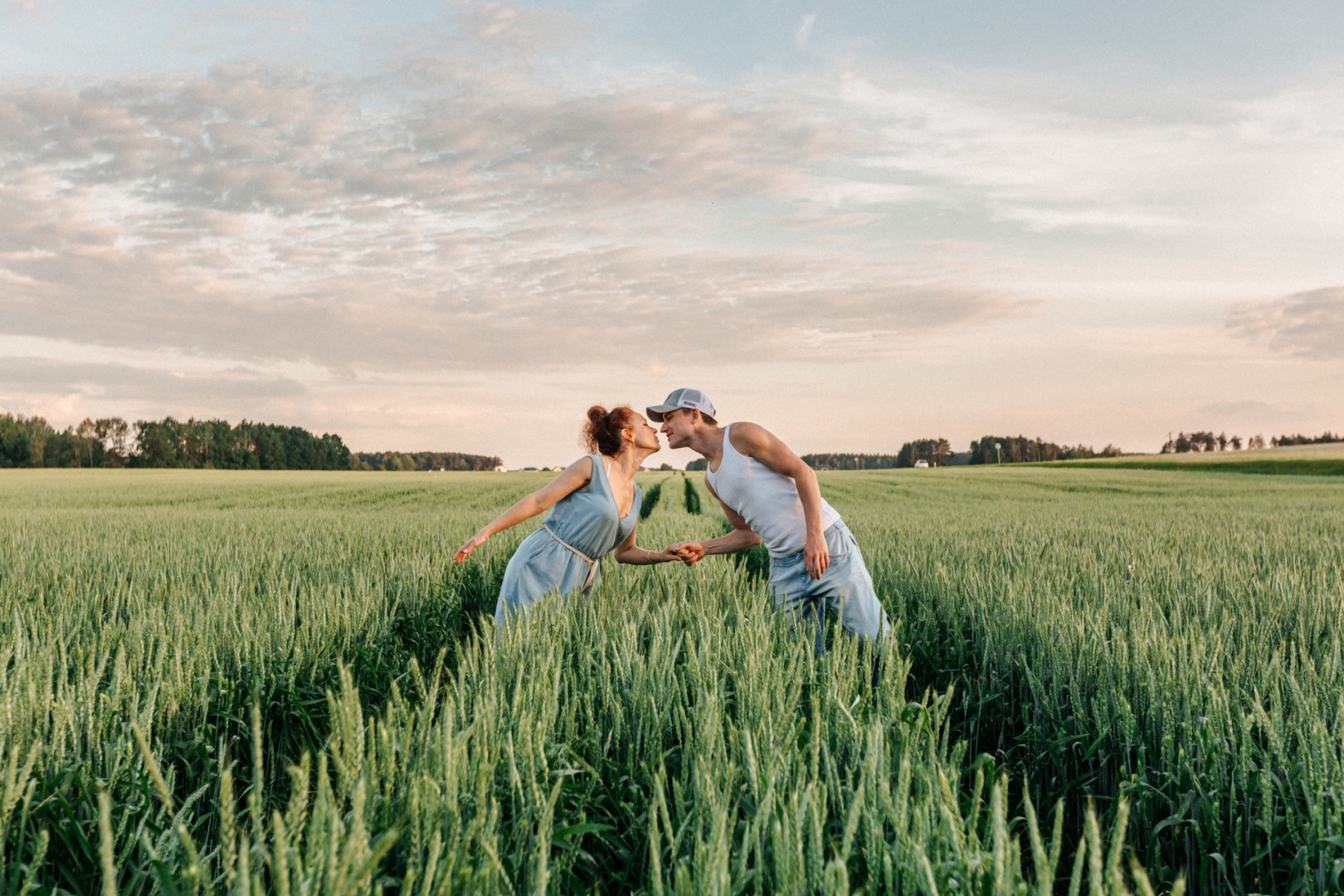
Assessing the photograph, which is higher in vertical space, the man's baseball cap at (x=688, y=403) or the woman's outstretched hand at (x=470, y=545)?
the man's baseball cap at (x=688, y=403)

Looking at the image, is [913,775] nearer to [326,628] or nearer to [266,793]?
[266,793]

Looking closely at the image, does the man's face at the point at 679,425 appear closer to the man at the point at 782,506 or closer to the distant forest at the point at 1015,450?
the man at the point at 782,506

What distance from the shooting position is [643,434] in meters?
4.84

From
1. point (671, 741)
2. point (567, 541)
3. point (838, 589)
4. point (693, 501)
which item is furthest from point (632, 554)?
point (693, 501)

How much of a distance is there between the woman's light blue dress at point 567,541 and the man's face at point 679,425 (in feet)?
2.42

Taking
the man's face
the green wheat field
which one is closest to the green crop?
the green wheat field

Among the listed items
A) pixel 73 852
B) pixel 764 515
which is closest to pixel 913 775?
pixel 73 852

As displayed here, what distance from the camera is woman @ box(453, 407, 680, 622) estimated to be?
188 inches

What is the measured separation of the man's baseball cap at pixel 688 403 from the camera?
13.6 ft

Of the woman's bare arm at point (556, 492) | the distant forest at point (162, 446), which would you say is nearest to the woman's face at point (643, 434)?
the woman's bare arm at point (556, 492)

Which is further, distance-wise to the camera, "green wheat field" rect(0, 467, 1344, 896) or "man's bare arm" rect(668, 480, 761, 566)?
"man's bare arm" rect(668, 480, 761, 566)

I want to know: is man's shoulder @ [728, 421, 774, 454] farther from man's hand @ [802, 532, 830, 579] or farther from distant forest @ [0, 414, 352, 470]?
distant forest @ [0, 414, 352, 470]

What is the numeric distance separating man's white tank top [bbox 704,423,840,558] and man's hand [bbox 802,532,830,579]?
0.80 ft

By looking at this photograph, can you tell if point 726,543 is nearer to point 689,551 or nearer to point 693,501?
point 689,551
